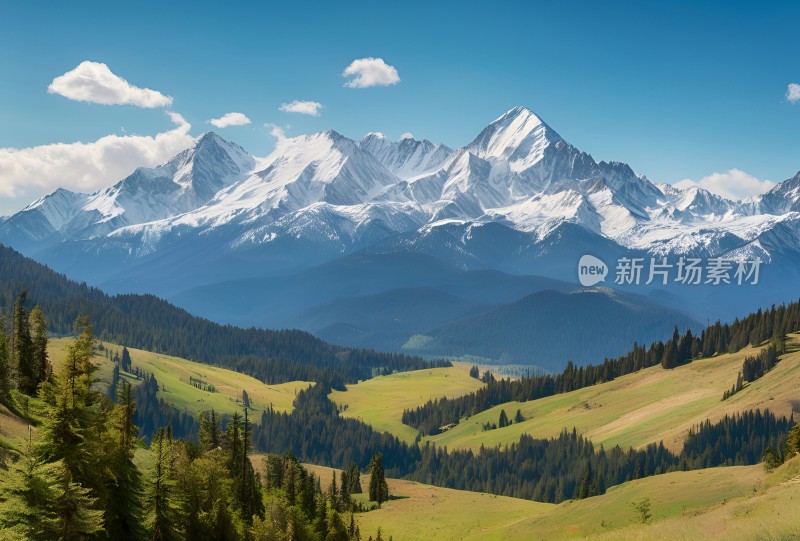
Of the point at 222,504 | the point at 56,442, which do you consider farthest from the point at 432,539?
the point at 56,442

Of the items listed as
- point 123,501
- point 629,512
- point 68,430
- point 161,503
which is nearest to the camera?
point 68,430

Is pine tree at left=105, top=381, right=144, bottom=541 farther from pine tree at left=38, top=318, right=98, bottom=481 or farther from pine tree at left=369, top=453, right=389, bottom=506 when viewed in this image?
pine tree at left=369, top=453, right=389, bottom=506

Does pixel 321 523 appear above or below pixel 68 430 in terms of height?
below

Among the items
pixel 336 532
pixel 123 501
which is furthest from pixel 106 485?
pixel 336 532

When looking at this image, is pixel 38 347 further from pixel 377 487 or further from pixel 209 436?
pixel 377 487

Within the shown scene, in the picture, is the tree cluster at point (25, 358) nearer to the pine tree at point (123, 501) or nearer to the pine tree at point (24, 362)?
the pine tree at point (24, 362)

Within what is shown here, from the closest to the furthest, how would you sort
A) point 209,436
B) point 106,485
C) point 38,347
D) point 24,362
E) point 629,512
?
point 106,485 < point 24,362 < point 38,347 < point 629,512 < point 209,436

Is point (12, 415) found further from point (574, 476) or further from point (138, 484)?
point (574, 476)

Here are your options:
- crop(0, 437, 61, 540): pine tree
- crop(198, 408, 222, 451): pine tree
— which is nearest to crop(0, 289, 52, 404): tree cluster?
crop(198, 408, 222, 451): pine tree

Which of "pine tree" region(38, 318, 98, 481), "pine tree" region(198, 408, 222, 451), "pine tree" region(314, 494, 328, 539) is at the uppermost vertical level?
"pine tree" region(38, 318, 98, 481)

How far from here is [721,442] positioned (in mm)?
174000

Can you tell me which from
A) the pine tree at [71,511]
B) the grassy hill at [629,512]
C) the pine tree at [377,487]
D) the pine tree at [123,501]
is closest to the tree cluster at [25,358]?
the pine tree at [123,501]

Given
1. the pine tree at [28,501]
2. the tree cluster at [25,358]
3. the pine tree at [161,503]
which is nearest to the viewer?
the pine tree at [28,501]

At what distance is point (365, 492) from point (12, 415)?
109087mm
